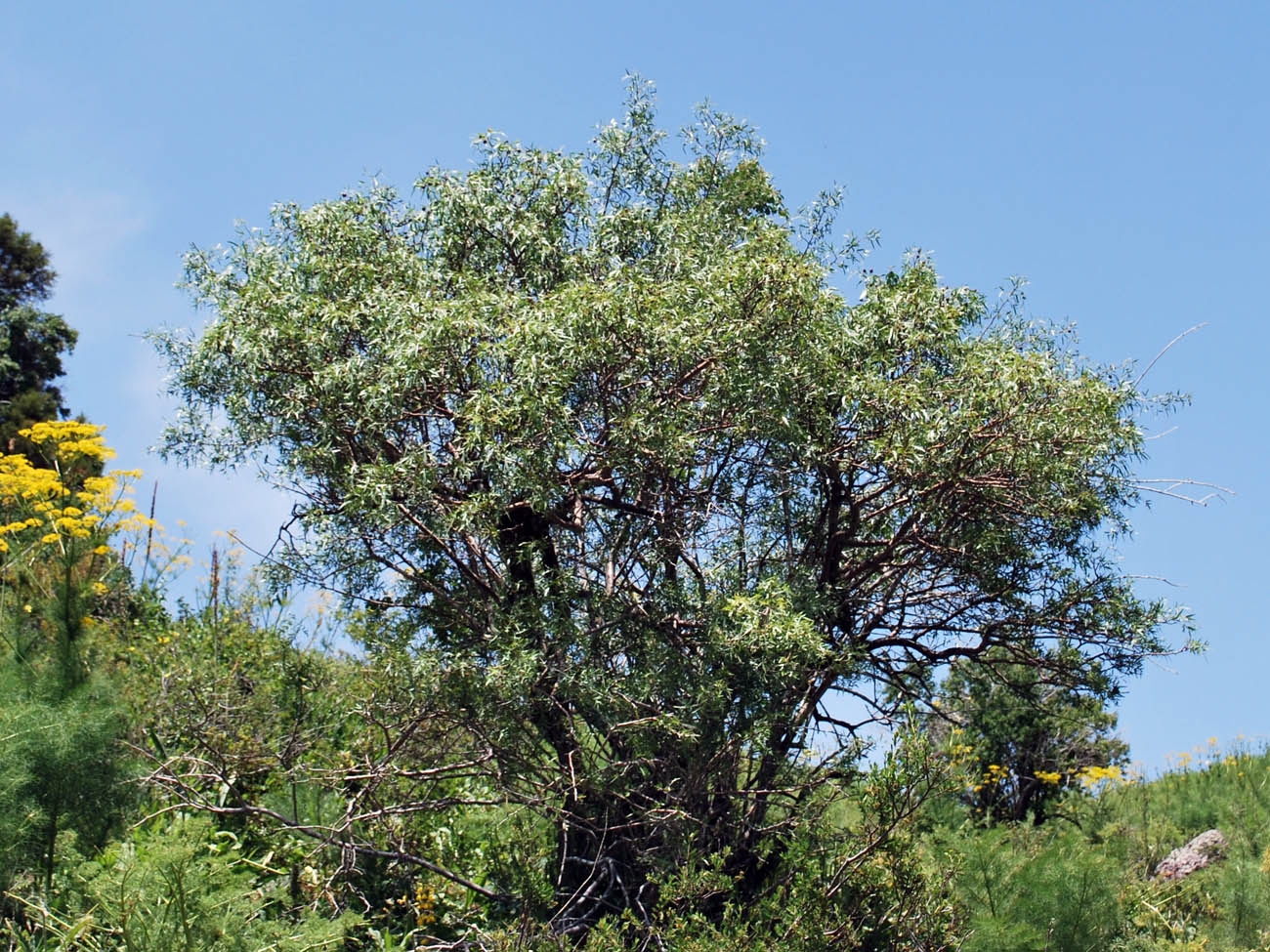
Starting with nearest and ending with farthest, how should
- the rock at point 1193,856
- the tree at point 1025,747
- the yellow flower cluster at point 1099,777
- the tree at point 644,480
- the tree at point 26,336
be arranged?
the tree at point 644,480 < the rock at point 1193,856 < the yellow flower cluster at point 1099,777 < the tree at point 1025,747 < the tree at point 26,336

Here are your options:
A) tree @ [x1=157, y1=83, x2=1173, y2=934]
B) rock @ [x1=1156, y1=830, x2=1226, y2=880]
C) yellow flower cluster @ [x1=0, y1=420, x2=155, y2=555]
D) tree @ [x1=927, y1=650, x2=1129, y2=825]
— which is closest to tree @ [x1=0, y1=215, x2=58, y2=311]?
yellow flower cluster @ [x1=0, y1=420, x2=155, y2=555]

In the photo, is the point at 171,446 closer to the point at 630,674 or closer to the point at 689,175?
the point at 630,674

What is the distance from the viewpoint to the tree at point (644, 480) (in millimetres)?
6980

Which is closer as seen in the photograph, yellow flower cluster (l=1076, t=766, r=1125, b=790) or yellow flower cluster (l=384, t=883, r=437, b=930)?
yellow flower cluster (l=384, t=883, r=437, b=930)

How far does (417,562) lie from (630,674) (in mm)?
1707

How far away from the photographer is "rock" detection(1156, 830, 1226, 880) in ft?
33.4

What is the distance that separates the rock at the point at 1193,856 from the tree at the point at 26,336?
57.0 feet

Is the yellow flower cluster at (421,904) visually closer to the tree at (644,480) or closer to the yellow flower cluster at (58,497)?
the tree at (644,480)

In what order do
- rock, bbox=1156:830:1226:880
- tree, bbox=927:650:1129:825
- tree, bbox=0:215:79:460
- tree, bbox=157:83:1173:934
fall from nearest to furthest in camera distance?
1. tree, bbox=157:83:1173:934
2. rock, bbox=1156:830:1226:880
3. tree, bbox=927:650:1129:825
4. tree, bbox=0:215:79:460

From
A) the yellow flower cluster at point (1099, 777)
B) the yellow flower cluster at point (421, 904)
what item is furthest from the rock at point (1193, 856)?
the yellow flower cluster at point (421, 904)

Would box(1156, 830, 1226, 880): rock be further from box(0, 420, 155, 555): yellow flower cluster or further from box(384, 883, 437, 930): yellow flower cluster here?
box(0, 420, 155, 555): yellow flower cluster

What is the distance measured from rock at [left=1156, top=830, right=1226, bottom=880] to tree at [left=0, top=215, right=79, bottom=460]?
684 inches

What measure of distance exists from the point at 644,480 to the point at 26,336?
16.9 m

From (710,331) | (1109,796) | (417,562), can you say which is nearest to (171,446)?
(417,562)
